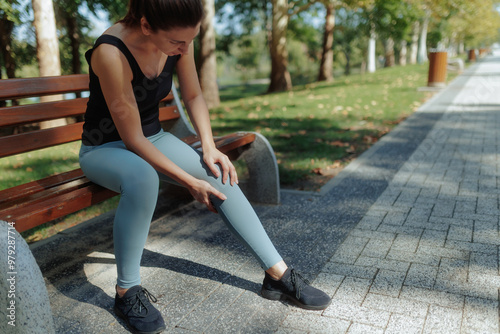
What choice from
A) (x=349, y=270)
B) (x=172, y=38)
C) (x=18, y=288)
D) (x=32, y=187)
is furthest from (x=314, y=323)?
(x=32, y=187)

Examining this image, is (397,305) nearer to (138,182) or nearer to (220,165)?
(220,165)

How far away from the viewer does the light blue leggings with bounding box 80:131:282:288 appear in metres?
2.09

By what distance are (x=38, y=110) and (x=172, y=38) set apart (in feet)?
3.70

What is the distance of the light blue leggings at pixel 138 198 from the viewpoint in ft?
6.85

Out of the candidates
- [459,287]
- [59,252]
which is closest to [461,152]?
[459,287]

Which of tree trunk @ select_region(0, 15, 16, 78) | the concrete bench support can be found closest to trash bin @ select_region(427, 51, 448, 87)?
tree trunk @ select_region(0, 15, 16, 78)

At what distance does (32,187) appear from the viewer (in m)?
2.45

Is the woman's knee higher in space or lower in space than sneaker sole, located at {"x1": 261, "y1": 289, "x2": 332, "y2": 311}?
higher

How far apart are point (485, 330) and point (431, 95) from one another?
1043 centimetres

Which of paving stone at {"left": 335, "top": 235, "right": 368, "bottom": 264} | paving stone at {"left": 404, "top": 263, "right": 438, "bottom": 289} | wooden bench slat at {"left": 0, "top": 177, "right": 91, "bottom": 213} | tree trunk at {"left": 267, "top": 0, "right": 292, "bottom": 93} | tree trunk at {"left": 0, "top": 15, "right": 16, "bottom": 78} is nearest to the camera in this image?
wooden bench slat at {"left": 0, "top": 177, "right": 91, "bottom": 213}

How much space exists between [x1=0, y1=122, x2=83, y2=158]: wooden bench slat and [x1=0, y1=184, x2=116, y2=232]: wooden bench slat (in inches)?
22.7

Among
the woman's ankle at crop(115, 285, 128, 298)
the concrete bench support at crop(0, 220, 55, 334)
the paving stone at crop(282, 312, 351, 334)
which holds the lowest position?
the paving stone at crop(282, 312, 351, 334)

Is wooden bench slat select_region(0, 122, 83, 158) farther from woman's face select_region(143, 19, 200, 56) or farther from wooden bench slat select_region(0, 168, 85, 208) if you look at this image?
woman's face select_region(143, 19, 200, 56)

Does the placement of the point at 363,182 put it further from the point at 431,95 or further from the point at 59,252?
the point at 431,95
